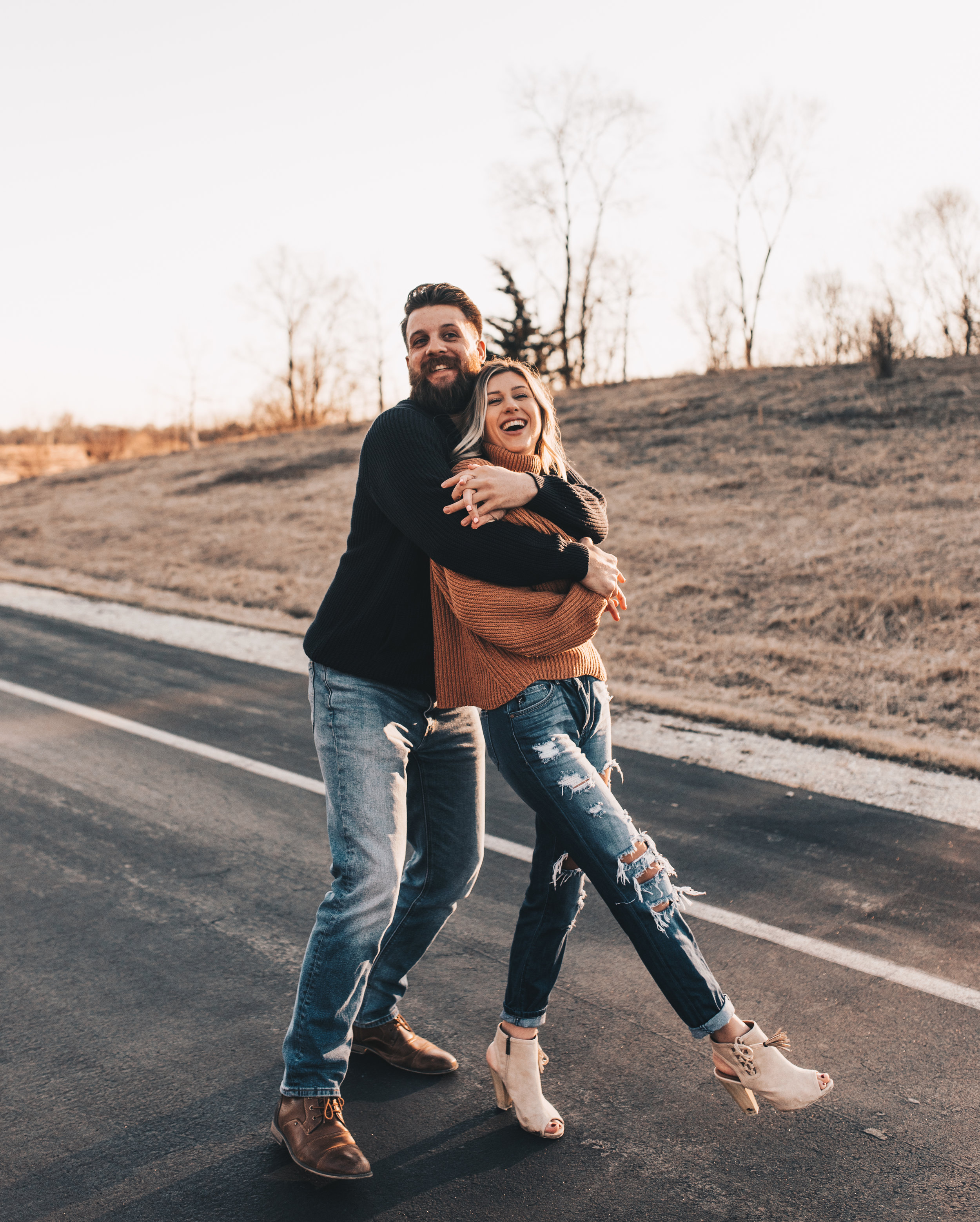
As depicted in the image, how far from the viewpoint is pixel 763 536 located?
14.4 metres

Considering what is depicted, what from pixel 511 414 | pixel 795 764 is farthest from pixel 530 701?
pixel 795 764

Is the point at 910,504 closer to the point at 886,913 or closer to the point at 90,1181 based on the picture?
the point at 886,913

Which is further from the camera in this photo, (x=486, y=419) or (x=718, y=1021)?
(x=486, y=419)

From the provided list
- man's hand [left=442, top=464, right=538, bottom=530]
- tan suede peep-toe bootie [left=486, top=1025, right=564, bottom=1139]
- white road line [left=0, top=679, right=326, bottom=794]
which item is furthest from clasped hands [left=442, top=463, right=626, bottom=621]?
white road line [left=0, top=679, right=326, bottom=794]

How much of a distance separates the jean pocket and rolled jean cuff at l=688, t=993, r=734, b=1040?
0.88 meters

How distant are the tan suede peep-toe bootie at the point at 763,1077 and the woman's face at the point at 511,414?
64.6 inches

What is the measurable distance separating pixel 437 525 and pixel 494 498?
6.3 inches

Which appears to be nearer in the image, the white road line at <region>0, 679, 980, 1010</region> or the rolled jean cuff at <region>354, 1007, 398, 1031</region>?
the rolled jean cuff at <region>354, 1007, 398, 1031</region>

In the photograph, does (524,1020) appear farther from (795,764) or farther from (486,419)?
(795,764)

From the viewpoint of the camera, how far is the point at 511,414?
9.00 feet

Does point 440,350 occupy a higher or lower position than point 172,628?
higher

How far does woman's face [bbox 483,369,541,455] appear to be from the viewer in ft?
8.91

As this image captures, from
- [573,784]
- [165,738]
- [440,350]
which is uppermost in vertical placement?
[440,350]

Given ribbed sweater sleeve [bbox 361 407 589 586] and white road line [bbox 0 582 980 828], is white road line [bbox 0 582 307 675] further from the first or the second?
ribbed sweater sleeve [bbox 361 407 589 586]
